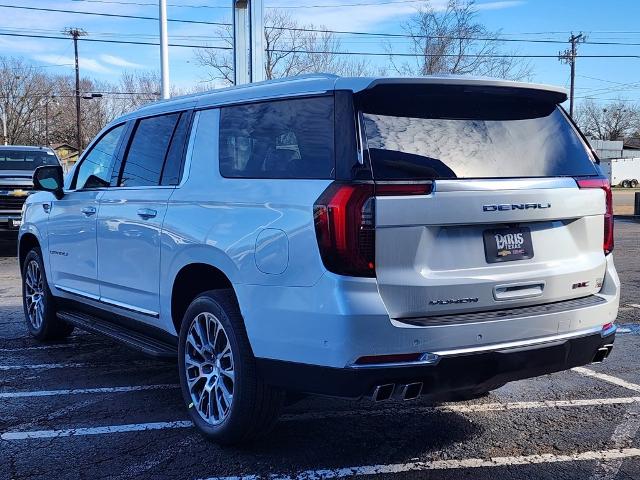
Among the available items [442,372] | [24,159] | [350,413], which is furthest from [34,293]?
[24,159]

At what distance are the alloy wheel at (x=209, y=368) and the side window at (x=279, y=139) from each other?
87 centimetres

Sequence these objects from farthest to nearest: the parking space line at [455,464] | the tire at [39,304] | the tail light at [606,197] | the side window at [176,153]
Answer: the tire at [39,304], the side window at [176,153], the tail light at [606,197], the parking space line at [455,464]

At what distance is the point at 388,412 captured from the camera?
4.48 metres

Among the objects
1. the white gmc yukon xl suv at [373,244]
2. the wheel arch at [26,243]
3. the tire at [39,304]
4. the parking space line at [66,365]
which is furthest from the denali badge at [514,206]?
the wheel arch at [26,243]

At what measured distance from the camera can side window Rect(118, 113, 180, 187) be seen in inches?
182

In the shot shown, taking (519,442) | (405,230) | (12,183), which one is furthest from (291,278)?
(12,183)

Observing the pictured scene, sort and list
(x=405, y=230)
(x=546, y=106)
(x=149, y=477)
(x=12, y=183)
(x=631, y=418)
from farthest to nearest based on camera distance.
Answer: (x=12, y=183)
(x=631, y=418)
(x=546, y=106)
(x=149, y=477)
(x=405, y=230)

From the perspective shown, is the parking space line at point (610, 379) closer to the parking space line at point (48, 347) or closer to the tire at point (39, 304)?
the parking space line at point (48, 347)

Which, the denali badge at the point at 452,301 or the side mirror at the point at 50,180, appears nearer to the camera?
the denali badge at the point at 452,301

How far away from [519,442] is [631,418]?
90 centimetres

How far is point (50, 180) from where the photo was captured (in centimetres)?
586

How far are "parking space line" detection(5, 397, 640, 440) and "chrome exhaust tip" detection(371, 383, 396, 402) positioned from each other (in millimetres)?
1300

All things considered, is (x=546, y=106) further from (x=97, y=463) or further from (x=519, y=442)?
(x=97, y=463)

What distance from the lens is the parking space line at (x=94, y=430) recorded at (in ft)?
13.4
